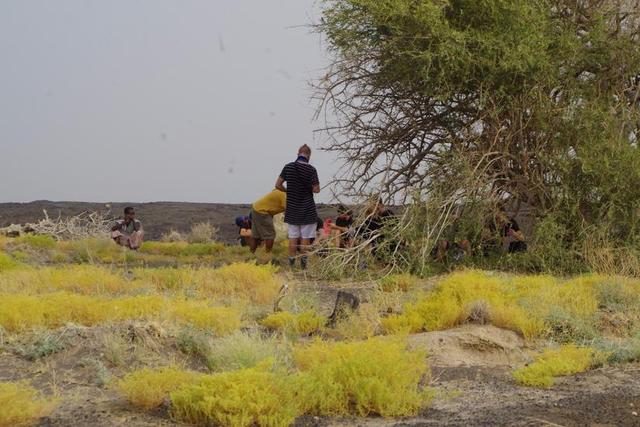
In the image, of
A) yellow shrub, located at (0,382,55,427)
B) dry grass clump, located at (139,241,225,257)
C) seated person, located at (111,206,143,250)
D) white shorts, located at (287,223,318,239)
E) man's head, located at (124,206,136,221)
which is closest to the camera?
yellow shrub, located at (0,382,55,427)

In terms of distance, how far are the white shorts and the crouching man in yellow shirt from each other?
1.48 m

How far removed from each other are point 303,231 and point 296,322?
18.7 ft

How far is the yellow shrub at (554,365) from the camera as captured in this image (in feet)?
22.6

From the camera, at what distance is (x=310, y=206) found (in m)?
14.4

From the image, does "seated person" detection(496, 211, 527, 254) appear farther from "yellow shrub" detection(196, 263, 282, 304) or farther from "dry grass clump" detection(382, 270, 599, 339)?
"yellow shrub" detection(196, 263, 282, 304)

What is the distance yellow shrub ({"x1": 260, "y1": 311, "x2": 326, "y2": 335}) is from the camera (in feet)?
28.9

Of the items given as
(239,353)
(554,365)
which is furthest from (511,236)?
(239,353)

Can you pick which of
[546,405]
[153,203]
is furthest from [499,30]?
[153,203]

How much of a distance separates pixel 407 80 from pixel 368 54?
0.77 m

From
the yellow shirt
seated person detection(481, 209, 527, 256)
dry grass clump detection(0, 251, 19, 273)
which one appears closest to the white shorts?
the yellow shirt

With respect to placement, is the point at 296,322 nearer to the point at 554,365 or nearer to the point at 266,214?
the point at 554,365

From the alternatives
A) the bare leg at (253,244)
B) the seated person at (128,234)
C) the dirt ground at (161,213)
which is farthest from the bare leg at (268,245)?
the dirt ground at (161,213)

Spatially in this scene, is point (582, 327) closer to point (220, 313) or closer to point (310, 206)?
point (220, 313)

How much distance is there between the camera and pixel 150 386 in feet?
19.3
